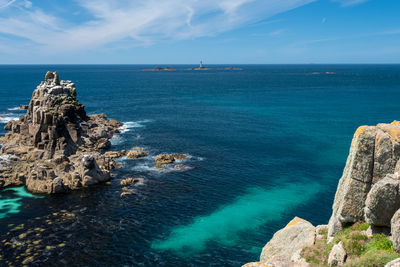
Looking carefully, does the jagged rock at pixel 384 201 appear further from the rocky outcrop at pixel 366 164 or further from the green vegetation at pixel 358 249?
the rocky outcrop at pixel 366 164

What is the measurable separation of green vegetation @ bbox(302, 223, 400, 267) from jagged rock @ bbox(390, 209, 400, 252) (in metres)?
0.39

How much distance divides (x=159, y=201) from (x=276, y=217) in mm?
18932

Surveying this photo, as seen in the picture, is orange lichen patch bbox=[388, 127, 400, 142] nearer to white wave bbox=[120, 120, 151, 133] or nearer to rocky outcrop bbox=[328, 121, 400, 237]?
rocky outcrop bbox=[328, 121, 400, 237]

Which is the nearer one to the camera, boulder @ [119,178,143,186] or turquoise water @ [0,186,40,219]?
turquoise water @ [0,186,40,219]

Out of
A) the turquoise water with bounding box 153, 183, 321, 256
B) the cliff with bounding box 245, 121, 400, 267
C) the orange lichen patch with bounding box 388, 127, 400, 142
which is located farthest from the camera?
the turquoise water with bounding box 153, 183, 321, 256

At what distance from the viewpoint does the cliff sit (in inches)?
697

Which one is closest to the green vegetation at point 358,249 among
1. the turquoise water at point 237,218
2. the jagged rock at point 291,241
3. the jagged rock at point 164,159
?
the jagged rock at point 291,241

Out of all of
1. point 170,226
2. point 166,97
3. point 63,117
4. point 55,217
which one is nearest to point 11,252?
point 55,217

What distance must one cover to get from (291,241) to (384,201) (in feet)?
33.7

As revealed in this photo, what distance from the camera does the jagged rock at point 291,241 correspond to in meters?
23.5

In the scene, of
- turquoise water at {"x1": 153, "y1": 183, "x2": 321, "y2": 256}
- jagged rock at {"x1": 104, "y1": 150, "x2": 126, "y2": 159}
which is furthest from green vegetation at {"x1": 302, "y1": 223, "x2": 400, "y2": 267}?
jagged rock at {"x1": 104, "y1": 150, "x2": 126, "y2": 159}

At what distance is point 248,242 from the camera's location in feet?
134

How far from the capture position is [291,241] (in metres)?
26.3

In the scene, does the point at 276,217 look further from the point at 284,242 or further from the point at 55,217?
the point at 55,217
